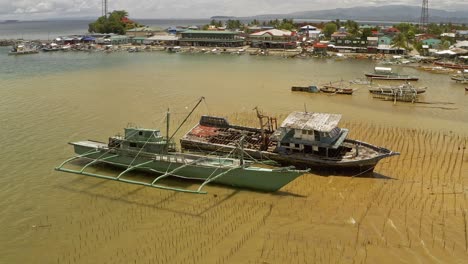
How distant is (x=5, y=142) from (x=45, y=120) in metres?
5.53

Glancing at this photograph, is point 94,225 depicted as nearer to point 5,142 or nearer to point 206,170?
point 206,170

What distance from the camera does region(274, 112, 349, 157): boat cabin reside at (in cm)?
2281

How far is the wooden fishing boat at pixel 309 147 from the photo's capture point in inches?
889

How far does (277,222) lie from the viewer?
18188mm

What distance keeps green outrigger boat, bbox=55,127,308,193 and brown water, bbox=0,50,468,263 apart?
0.73m

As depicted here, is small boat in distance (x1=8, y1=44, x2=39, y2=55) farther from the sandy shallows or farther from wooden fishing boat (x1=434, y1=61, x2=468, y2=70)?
wooden fishing boat (x1=434, y1=61, x2=468, y2=70)

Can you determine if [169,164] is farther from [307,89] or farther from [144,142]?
[307,89]

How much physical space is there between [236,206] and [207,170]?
272 centimetres

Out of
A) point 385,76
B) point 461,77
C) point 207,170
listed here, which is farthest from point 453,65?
point 207,170

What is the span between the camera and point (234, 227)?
17.8 m

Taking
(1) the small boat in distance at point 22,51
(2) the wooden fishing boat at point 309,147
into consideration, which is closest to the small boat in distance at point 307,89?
(2) the wooden fishing boat at point 309,147

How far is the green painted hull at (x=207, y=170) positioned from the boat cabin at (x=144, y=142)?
496 millimetres

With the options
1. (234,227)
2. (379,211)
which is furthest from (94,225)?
(379,211)

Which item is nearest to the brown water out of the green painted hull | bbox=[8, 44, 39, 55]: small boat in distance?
the green painted hull
